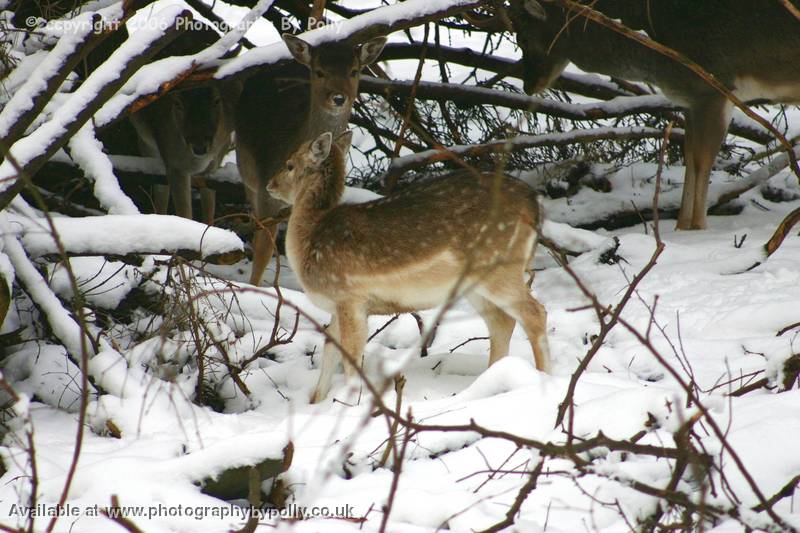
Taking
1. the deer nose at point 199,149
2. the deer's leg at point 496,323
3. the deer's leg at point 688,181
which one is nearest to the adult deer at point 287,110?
the deer nose at point 199,149

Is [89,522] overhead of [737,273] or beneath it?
beneath

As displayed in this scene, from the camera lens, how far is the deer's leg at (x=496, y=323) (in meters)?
4.83

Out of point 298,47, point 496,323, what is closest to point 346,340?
point 496,323

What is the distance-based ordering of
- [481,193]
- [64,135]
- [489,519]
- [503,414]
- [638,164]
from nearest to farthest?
[489,519] < [503,414] < [64,135] < [481,193] < [638,164]

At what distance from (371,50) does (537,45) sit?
152 centimetres

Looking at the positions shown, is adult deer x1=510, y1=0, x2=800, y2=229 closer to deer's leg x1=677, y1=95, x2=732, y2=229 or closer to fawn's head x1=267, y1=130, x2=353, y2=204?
deer's leg x1=677, y1=95, x2=732, y2=229

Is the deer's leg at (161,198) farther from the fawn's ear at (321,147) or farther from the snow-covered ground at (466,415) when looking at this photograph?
the fawn's ear at (321,147)

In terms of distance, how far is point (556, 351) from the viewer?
4.85 m

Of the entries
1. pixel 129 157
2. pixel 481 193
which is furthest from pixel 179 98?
pixel 481 193

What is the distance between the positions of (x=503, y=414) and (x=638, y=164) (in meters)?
4.86

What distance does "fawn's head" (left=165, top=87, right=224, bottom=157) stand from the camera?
22.4 ft

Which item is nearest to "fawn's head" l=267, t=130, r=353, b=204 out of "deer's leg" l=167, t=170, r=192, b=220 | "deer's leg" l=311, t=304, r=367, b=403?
"deer's leg" l=311, t=304, r=367, b=403

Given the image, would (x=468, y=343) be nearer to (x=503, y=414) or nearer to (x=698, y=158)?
(x=503, y=414)

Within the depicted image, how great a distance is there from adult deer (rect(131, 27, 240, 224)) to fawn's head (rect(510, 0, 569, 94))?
2.29 m
